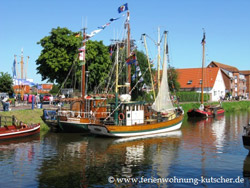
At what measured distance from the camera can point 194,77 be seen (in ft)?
309

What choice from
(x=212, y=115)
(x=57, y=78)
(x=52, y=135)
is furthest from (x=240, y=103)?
(x=52, y=135)

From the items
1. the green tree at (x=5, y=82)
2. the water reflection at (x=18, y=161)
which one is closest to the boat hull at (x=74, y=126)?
the water reflection at (x=18, y=161)

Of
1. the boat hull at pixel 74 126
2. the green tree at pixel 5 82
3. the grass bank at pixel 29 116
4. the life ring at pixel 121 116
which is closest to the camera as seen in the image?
the life ring at pixel 121 116

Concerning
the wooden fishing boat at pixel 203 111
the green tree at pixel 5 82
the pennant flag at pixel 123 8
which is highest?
the pennant flag at pixel 123 8

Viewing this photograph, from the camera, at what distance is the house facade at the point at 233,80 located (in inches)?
4387

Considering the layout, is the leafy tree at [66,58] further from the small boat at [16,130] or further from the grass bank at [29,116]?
the small boat at [16,130]

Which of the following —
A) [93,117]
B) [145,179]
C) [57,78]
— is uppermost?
[57,78]

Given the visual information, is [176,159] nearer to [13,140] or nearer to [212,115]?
[13,140]

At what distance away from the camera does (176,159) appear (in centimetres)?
2239

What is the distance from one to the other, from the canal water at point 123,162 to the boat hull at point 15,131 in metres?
0.59

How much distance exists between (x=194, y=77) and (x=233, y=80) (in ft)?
101

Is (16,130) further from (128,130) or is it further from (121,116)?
(128,130)

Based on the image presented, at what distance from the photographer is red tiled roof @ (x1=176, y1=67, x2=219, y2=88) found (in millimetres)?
91312

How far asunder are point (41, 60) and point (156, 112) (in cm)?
2404
